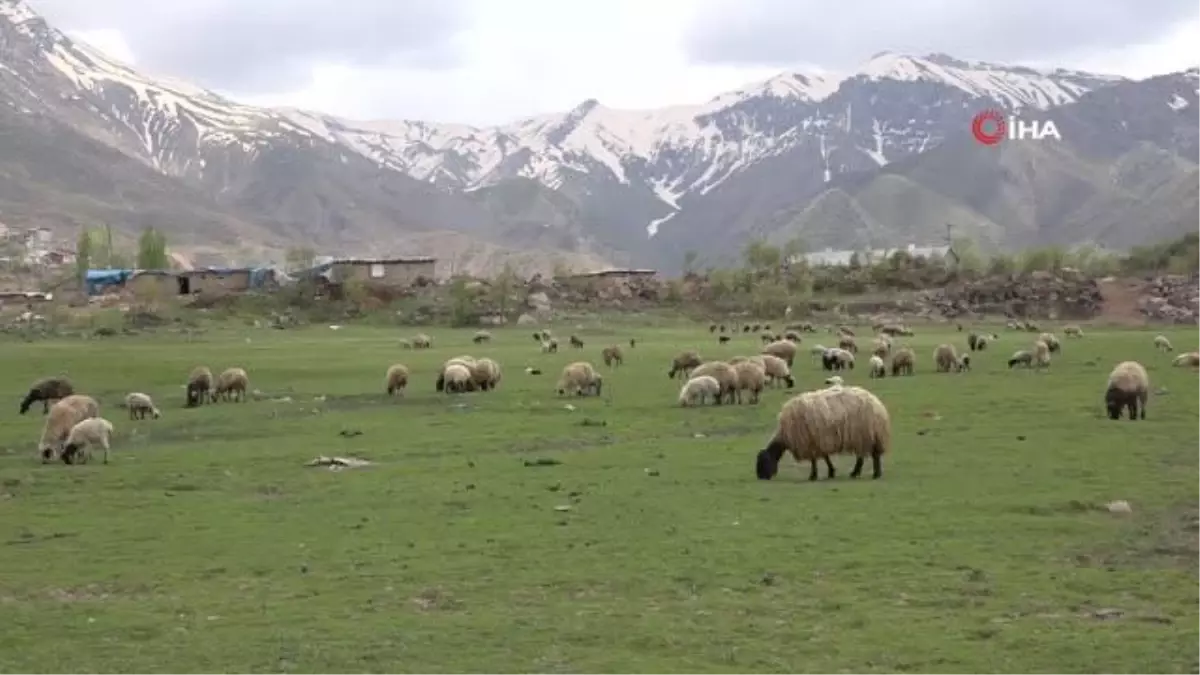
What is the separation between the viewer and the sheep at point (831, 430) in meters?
27.1

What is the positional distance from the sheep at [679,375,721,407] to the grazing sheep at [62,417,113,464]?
58.8 feet

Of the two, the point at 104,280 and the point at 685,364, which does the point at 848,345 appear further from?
the point at 104,280

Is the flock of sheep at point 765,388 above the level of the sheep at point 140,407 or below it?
above

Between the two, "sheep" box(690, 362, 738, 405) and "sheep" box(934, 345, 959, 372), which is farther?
"sheep" box(934, 345, 959, 372)

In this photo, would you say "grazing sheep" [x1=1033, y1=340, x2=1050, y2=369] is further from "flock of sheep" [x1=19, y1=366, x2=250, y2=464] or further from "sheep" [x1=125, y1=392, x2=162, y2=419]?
"flock of sheep" [x1=19, y1=366, x2=250, y2=464]

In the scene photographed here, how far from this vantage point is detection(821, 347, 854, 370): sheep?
59.5 m

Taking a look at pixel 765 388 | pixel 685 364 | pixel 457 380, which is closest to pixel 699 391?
pixel 765 388

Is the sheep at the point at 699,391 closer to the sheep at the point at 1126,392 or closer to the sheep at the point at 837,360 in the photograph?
the sheep at the point at 1126,392

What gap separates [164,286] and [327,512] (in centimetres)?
12973

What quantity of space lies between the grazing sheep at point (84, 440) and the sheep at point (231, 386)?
17307 millimetres

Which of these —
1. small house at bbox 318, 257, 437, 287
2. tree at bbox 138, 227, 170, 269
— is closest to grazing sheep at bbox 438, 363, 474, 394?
small house at bbox 318, 257, 437, 287

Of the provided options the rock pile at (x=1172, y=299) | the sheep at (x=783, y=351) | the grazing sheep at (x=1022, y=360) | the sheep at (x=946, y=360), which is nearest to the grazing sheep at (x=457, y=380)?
the sheep at (x=783, y=351)

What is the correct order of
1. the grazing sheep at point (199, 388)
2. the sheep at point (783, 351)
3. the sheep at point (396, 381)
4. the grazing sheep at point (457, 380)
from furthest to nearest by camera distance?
the sheep at point (783, 351) < the sheep at point (396, 381) < the grazing sheep at point (457, 380) < the grazing sheep at point (199, 388)

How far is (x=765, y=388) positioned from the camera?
50625mm
